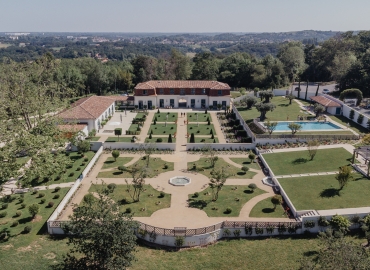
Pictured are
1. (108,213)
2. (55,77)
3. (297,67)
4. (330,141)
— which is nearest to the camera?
(108,213)

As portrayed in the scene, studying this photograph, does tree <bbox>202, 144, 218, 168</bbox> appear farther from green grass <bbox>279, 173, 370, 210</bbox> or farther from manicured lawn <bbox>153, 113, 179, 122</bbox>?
manicured lawn <bbox>153, 113, 179, 122</bbox>

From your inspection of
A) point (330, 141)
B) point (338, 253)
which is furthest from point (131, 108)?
point (338, 253)

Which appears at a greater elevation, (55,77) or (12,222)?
(55,77)

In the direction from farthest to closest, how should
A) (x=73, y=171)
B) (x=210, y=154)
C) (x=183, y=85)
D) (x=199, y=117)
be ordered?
(x=183, y=85) < (x=199, y=117) < (x=210, y=154) < (x=73, y=171)

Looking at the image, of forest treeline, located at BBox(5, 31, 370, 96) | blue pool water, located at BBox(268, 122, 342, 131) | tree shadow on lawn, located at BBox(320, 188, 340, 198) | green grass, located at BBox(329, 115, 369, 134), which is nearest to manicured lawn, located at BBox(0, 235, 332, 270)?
tree shadow on lawn, located at BBox(320, 188, 340, 198)

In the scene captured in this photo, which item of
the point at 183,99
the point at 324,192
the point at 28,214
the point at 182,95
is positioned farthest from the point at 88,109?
the point at 324,192

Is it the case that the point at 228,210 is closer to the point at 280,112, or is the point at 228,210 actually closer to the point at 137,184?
the point at 137,184

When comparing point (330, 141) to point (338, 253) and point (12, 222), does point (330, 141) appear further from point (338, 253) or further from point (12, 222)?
point (12, 222)
